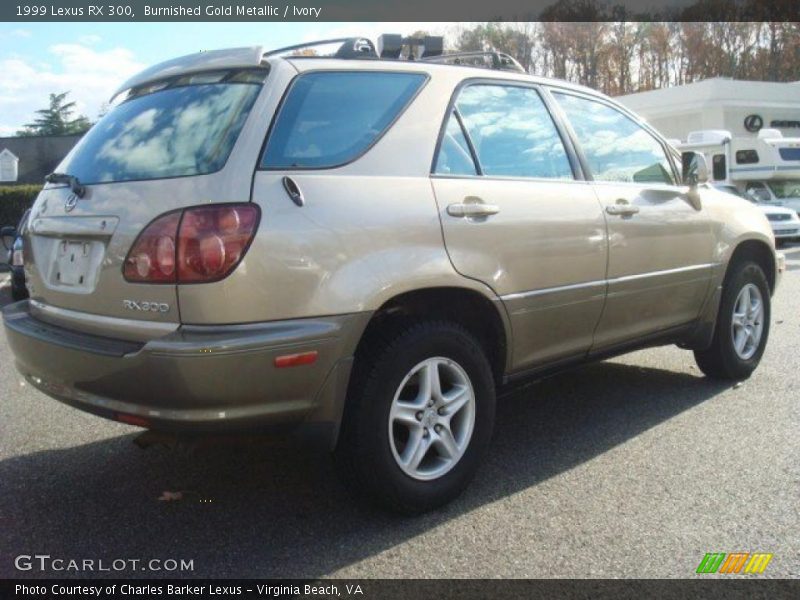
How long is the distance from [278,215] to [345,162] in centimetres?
41

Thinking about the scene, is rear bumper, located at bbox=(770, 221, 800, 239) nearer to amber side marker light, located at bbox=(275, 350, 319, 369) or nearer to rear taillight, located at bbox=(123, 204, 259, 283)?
amber side marker light, located at bbox=(275, 350, 319, 369)

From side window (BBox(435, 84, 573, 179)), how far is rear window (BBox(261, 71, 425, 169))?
31 centimetres

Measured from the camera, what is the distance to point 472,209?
126 inches

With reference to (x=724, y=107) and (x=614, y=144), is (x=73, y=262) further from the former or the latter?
(x=724, y=107)

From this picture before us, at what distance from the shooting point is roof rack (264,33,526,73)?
333cm

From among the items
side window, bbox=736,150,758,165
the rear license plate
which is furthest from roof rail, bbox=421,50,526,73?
side window, bbox=736,150,758,165

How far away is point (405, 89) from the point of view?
3283 millimetres

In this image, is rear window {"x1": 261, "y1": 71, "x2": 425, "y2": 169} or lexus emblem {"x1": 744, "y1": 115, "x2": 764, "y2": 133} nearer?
rear window {"x1": 261, "y1": 71, "x2": 425, "y2": 169}

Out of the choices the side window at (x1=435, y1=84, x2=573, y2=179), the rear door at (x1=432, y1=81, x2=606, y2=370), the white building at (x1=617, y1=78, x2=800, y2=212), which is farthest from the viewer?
the white building at (x1=617, y1=78, x2=800, y2=212)

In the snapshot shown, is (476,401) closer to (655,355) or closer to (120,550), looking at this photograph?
(120,550)

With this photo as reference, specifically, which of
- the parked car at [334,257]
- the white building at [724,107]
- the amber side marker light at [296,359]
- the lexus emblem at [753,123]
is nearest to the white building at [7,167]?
the white building at [724,107]

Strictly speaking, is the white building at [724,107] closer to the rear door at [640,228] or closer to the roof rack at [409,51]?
the rear door at [640,228]

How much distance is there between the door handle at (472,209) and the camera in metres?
3.16

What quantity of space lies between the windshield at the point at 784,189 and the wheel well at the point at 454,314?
63.2 ft
